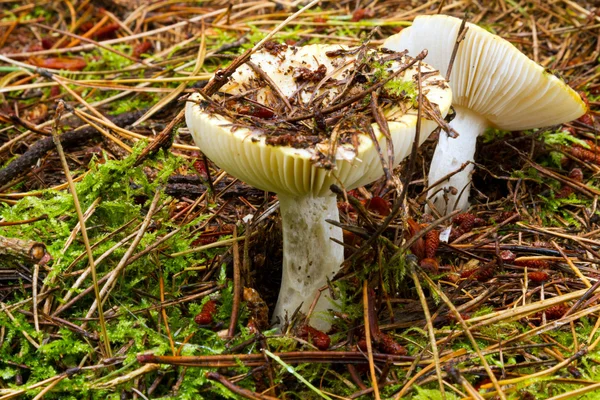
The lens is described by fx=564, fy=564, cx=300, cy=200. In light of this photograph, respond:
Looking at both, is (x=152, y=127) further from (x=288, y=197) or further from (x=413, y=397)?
(x=413, y=397)

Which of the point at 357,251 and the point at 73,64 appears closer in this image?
the point at 357,251

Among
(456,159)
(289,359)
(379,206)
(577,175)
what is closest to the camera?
(289,359)

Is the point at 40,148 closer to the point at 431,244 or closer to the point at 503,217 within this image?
the point at 431,244

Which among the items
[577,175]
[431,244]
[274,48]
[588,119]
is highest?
[274,48]

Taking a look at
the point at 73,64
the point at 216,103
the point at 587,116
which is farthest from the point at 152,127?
the point at 587,116

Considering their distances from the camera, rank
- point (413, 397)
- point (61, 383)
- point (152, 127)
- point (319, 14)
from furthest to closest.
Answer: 1. point (319, 14)
2. point (152, 127)
3. point (61, 383)
4. point (413, 397)

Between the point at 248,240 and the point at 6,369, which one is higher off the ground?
the point at 248,240

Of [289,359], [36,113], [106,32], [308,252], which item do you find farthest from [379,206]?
[106,32]
